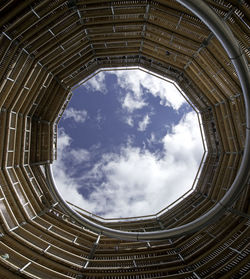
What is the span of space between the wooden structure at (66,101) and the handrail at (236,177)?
28.7 inches

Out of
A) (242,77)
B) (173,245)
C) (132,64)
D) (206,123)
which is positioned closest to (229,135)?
(206,123)

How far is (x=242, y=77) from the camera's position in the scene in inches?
445

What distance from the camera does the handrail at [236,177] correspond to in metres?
10.1

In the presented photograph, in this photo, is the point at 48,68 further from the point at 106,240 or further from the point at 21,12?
the point at 106,240

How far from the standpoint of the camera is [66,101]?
823 inches

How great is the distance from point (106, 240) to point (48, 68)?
1510cm

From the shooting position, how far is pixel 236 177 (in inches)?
530

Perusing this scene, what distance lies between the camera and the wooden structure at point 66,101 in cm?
1213

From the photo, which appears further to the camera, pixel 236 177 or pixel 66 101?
pixel 66 101

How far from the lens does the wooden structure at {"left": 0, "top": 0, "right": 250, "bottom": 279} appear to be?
1213 centimetres

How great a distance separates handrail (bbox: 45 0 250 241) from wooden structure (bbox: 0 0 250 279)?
0.73m

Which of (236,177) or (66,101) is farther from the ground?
(66,101)

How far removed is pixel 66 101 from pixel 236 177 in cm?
1680

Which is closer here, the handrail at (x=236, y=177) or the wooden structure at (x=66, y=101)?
the handrail at (x=236, y=177)
